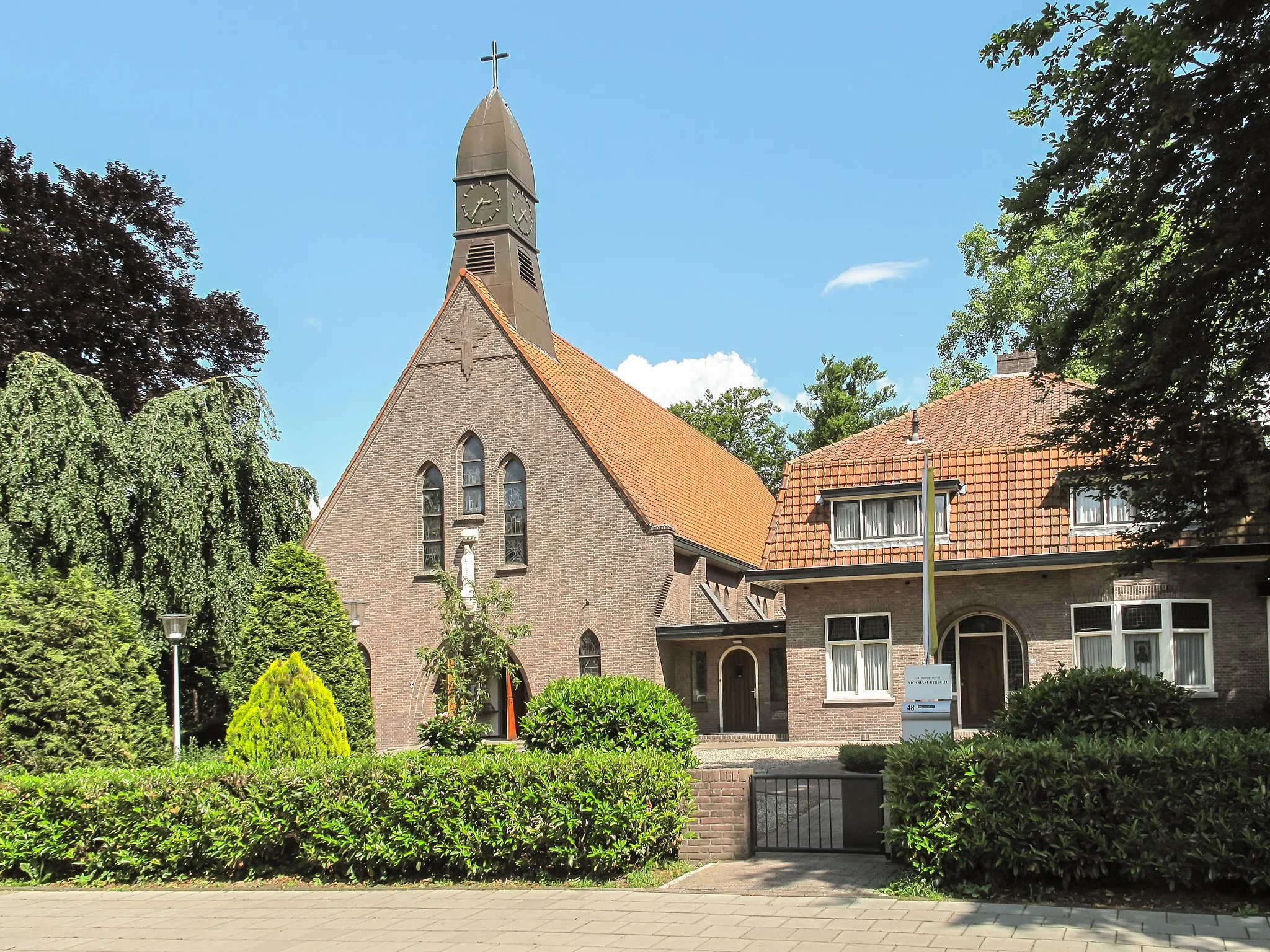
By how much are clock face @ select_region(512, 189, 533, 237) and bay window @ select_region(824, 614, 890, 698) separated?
16089 mm

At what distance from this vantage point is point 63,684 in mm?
14812

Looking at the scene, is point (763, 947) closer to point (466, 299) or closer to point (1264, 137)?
point (1264, 137)

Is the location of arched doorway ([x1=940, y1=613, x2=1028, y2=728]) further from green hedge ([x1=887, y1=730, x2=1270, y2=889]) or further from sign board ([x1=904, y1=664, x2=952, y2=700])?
green hedge ([x1=887, y1=730, x2=1270, y2=889])

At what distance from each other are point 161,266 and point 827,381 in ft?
97.4

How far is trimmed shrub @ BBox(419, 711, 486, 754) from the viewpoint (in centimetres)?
1474

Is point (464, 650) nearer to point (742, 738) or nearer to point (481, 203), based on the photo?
point (742, 738)

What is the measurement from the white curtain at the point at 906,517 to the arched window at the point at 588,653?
355 inches

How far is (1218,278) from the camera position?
13195mm

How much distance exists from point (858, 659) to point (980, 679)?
104 inches

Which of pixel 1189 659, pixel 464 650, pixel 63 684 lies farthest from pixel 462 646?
pixel 1189 659

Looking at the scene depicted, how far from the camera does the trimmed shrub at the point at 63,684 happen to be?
48.1 ft

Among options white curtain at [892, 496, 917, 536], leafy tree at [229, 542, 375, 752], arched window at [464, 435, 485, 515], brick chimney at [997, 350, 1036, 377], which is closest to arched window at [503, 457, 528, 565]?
arched window at [464, 435, 485, 515]

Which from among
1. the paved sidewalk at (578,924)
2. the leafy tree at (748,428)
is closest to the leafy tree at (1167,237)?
the paved sidewalk at (578,924)

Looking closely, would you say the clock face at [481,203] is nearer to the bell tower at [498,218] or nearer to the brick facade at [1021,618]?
the bell tower at [498,218]
